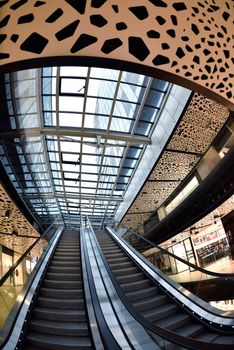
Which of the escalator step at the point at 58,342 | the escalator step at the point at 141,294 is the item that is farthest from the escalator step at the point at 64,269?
the escalator step at the point at 58,342

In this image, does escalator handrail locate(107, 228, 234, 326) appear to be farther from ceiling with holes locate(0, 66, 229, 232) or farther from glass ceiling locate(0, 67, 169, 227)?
glass ceiling locate(0, 67, 169, 227)

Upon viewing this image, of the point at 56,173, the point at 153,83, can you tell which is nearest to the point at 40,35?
the point at 153,83

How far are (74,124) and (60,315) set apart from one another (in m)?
9.18

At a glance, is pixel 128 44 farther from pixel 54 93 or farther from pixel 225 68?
pixel 54 93

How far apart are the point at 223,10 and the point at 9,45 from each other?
306 cm

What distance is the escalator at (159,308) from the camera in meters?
4.09

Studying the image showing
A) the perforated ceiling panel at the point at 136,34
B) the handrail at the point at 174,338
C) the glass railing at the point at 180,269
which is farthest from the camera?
the glass railing at the point at 180,269

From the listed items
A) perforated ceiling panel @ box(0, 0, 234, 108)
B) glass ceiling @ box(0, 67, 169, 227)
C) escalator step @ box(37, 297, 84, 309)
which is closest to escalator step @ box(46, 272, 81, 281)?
escalator step @ box(37, 297, 84, 309)

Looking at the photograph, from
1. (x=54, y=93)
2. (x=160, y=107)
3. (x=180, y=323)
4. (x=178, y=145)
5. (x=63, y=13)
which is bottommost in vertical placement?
(x=180, y=323)

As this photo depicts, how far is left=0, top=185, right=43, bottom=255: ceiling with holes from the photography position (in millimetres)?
9609

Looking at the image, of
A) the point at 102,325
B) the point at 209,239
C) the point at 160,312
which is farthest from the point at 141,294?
the point at 209,239

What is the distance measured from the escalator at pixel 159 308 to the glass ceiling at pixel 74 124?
5.41m

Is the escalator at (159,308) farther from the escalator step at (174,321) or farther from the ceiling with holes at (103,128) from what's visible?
the ceiling with holes at (103,128)

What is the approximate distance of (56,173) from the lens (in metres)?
17.4
